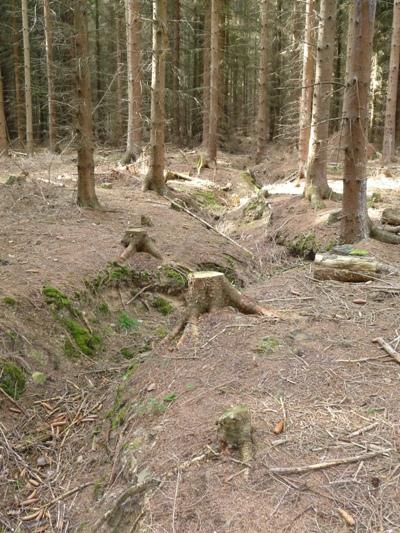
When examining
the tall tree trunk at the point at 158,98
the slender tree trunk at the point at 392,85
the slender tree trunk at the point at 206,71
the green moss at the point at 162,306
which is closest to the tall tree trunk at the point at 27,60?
the slender tree trunk at the point at 206,71

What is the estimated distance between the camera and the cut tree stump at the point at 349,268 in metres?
6.34

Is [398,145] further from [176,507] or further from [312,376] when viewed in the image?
[176,507]

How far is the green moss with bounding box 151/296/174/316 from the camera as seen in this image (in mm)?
7834

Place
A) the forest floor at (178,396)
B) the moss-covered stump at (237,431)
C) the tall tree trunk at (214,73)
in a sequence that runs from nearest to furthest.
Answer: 1. the forest floor at (178,396)
2. the moss-covered stump at (237,431)
3. the tall tree trunk at (214,73)

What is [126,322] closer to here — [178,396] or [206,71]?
[178,396]

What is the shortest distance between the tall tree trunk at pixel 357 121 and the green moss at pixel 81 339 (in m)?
4.27

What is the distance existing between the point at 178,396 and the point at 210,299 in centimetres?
150

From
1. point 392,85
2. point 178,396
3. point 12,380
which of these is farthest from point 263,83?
point 178,396

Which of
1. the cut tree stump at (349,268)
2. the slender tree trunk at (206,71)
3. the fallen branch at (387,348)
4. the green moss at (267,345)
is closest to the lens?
the fallen branch at (387,348)

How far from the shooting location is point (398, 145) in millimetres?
23953

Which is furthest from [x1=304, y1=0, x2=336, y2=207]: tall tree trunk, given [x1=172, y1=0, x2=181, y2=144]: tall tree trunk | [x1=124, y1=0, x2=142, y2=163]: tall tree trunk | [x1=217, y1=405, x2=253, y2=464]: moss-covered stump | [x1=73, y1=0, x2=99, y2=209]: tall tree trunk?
[x1=172, y1=0, x2=181, y2=144]: tall tree trunk

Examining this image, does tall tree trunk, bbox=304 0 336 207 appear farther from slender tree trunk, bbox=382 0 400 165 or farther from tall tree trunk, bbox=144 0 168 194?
slender tree trunk, bbox=382 0 400 165

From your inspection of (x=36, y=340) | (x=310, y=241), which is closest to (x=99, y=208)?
(x=310, y=241)

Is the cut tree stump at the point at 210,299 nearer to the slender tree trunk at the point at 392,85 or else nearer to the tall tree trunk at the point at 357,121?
the tall tree trunk at the point at 357,121
